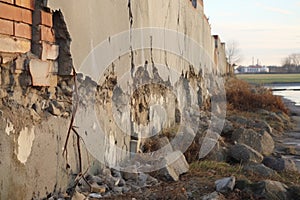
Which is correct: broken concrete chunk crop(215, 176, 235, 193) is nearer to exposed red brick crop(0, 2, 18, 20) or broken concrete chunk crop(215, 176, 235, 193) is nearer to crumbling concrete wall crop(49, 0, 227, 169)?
crumbling concrete wall crop(49, 0, 227, 169)

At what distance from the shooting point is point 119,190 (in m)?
3.75

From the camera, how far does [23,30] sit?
3049mm

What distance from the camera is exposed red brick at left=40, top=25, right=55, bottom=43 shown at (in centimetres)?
319

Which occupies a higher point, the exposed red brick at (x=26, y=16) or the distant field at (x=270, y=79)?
the exposed red brick at (x=26, y=16)

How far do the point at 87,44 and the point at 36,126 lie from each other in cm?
95

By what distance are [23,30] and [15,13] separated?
0.51 feet

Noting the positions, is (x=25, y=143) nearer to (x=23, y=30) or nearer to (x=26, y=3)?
(x=23, y=30)

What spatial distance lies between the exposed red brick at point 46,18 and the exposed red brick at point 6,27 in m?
0.32

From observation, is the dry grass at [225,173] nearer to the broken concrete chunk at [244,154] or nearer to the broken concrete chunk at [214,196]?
the broken concrete chunk at [244,154]

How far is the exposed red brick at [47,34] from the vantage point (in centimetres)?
319

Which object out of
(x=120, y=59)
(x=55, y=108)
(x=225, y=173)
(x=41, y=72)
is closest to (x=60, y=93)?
(x=55, y=108)

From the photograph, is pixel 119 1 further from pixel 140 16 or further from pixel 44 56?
pixel 44 56

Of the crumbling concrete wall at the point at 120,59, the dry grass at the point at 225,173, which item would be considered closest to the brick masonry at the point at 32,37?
the crumbling concrete wall at the point at 120,59

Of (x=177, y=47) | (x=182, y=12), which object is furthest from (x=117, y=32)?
(x=182, y=12)
